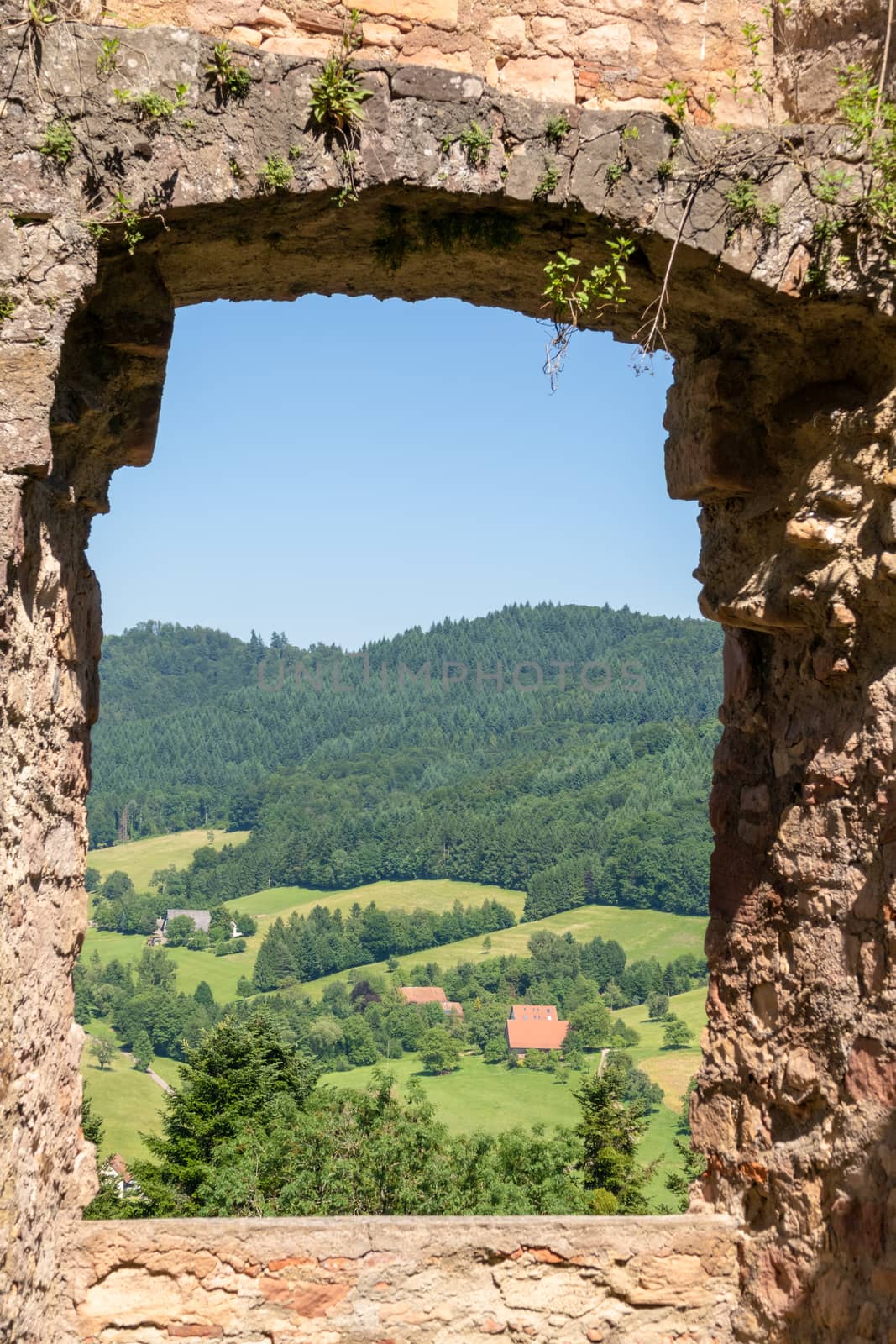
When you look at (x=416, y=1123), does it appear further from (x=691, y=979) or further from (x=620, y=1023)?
(x=691, y=979)

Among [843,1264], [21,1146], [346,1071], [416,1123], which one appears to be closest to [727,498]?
[843,1264]

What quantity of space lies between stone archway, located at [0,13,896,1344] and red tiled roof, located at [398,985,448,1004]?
4373cm

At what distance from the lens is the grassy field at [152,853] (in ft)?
257

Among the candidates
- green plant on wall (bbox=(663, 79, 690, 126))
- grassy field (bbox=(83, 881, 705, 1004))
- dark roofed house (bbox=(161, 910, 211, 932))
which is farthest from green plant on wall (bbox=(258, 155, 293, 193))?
dark roofed house (bbox=(161, 910, 211, 932))

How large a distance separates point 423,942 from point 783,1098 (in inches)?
2197

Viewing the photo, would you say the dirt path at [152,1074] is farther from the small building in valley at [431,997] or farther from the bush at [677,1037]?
the bush at [677,1037]

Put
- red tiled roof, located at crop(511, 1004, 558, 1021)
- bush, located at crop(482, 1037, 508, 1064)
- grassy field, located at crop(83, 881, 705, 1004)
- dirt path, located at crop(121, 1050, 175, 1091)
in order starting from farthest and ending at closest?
grassy field, located at crop(83, 881, 705, 1004) < red tiled roof, located at crop(511, 1004, 558, 1021) < dirt path, located at crop(121, 1050, 175, 1091) < bush, located at crop(482, 1037, 508, 1064)

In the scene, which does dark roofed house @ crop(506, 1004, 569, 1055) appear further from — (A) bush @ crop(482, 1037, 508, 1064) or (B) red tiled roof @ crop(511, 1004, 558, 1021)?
(A) bush @ crop(482, 1037, 508, 1064)

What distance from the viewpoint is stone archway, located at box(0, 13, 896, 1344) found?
3.53 metres

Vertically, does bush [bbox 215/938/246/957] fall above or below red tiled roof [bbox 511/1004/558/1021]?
below

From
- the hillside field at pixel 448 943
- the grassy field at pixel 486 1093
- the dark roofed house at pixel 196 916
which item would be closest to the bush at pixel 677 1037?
the grassy field at pixel 486 1093

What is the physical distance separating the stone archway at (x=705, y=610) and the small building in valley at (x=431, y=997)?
42785 millimetres

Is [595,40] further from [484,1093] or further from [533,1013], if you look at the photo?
[533,1013]

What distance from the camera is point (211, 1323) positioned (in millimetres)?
4059
